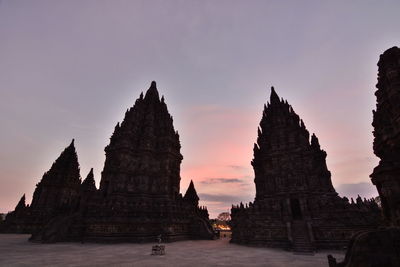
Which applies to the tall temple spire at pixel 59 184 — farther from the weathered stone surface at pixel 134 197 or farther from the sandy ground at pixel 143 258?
the sandy ground at pixel 143 258

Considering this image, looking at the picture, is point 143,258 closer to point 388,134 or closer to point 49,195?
point 388,134

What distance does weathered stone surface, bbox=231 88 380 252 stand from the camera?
69.3 ft

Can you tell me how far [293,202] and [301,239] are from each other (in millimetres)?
7454

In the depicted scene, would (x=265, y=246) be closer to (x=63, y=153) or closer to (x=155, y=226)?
(x=155, y=226)

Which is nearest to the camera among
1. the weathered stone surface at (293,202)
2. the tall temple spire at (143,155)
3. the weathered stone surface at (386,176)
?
the weathered stone surface at (386,176)

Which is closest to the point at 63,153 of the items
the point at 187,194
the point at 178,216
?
the point at 187,194

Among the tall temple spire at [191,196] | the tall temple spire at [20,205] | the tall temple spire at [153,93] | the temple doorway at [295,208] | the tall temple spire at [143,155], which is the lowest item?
the temple doorway at [295,208]

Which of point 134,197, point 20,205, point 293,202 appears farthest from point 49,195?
point 293,202

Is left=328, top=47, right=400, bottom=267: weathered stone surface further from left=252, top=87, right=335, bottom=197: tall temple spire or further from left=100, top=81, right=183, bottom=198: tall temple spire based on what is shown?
left=100, top=81, right=183, bottom=198: tall temple spire

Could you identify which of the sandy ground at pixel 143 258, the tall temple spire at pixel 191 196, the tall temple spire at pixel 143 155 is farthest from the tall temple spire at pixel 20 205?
the tall temple spire at pixel 191 196

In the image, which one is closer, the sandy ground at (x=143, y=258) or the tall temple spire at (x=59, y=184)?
the sandy ground at (x=143, y=258)

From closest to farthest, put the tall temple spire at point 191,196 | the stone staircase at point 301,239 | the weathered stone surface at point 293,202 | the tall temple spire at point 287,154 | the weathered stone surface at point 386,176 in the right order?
the weathered stone surface at point 386,176, the stone staircase at point 301,239, the weathered stone surface at point 293,202, the tall temple spire at point 287,154, the tall temple spire at point 191,196

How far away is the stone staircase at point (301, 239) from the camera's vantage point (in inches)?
734

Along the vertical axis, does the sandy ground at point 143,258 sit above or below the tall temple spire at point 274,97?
below
